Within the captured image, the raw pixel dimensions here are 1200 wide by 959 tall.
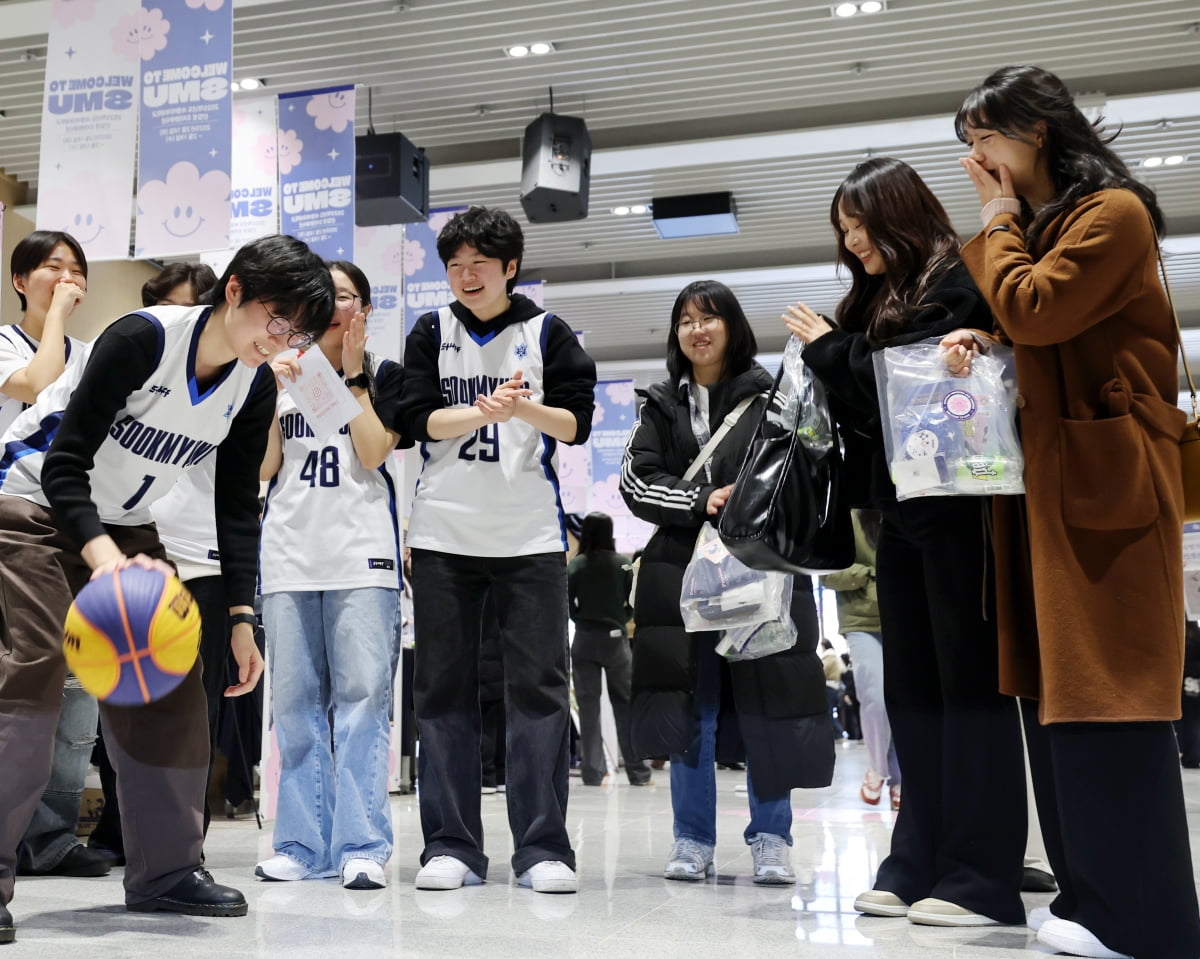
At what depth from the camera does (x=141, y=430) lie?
2.33m

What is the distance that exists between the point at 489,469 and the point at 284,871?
116 centimetres

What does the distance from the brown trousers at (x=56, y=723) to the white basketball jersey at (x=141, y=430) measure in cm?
6

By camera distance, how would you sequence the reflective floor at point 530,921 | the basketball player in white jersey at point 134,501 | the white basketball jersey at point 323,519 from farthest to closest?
the white basketball jersey at point 323,519, the basketball player in white jersey at point 134,501, the reflective floor at point 530,921

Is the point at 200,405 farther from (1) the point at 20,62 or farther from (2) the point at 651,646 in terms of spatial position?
(1) the point at 20,62

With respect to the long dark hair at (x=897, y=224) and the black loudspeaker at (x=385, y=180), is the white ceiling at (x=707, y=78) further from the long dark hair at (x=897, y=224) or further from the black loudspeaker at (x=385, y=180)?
the long dark hair at (x=897, y=224)

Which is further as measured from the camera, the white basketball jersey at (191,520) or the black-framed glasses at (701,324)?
the black-framed glasses at (701,324)

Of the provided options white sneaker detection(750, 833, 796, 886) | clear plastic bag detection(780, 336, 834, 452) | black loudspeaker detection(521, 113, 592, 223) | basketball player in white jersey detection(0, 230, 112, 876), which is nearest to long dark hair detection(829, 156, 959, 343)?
clear plastic bag detection(780, 336, 834, 452)

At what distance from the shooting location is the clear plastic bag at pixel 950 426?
2.07 meters

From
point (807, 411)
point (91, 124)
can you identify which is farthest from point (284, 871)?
point (91, 124)

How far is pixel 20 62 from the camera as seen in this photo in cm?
763

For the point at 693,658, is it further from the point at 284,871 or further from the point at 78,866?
the point at 78,866

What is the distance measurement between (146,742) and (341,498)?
0.99 meters

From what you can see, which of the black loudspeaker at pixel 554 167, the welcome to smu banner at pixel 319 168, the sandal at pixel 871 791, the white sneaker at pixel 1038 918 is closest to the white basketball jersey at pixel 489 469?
the white sneaker at pixel 1038 918

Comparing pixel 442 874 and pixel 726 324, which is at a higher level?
pixel 726 324
